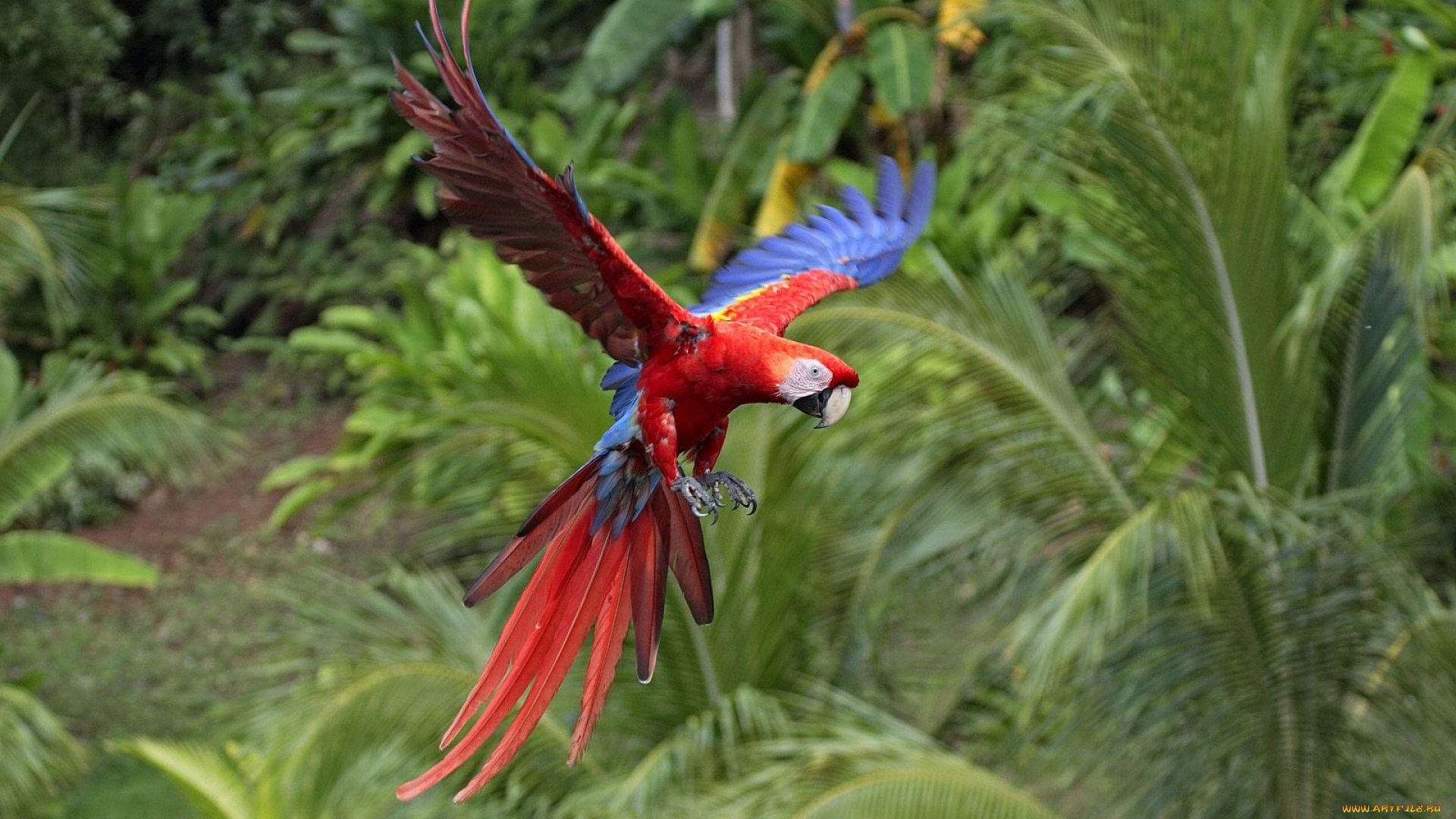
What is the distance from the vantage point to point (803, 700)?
4.54m

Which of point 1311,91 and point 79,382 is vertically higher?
A: point 1311,91

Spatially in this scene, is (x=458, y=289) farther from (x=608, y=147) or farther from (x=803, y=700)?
(x=803, y=700)

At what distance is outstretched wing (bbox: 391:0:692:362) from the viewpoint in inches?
65.9

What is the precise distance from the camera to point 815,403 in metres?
1.98

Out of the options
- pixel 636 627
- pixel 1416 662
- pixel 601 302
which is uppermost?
pixel 601 302

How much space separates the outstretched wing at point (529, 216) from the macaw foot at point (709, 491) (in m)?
0.22

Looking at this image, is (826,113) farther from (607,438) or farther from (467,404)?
(607,438)

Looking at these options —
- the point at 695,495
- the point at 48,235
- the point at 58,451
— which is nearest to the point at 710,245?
the point at 48,235

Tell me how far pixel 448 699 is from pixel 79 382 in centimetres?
264

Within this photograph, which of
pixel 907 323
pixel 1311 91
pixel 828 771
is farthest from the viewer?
pixel 1311 91

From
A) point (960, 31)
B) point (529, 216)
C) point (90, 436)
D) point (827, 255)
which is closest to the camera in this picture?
point (529, 216)

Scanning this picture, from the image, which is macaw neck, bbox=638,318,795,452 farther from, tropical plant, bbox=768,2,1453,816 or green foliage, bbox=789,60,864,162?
green foliage, bbox=789,60,864,162

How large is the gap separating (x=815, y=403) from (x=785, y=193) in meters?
6.03

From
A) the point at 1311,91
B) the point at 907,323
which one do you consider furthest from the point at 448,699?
the point at 1311,91
